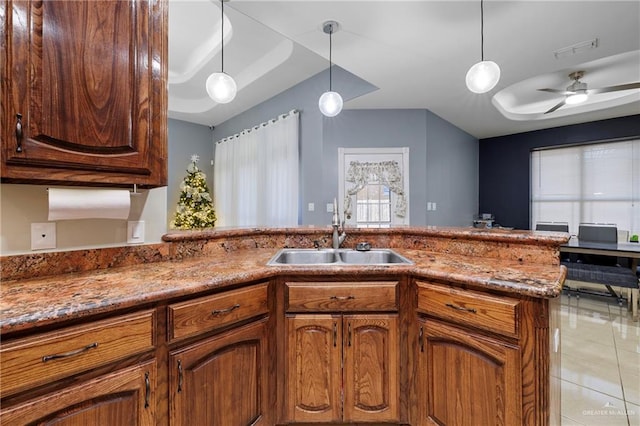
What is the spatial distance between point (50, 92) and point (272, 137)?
365 cm

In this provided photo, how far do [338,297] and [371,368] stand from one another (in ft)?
1.27

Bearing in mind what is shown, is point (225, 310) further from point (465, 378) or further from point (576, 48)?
point (576, 48)

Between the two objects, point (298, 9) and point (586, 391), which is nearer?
point (586, 391)

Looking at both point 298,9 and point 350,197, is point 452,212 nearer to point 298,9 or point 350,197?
point 350,197

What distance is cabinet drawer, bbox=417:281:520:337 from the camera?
1.14 meters

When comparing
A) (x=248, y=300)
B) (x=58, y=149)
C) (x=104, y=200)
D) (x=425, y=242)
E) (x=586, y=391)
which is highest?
(x=58, y=149)

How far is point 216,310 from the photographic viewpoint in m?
1.20

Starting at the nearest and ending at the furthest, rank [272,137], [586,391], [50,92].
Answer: [50,92], [586,391], [272,137]

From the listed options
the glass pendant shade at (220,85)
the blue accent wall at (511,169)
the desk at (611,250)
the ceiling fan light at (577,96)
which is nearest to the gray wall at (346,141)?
the ceiling fan light at (577,96)

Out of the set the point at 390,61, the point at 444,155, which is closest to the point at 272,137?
the point at 390,61

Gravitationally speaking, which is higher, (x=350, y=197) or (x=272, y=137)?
(x=272, y=137)

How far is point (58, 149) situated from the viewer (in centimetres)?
102

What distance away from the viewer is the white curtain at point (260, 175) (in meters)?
4.29

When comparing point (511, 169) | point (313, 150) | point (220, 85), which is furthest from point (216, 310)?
point (511, 169)
